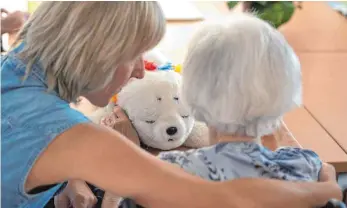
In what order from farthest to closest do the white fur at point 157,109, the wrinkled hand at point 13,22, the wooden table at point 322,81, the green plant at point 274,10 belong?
the green plant at point 274,10
the wrinkled hand at point 13,22
the wooden table at point 322,81
the white fur at point 157,109

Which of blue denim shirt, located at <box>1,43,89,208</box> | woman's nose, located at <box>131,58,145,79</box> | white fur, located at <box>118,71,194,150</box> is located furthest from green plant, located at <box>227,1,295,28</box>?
blue denim shirt, located at <box>1,43,89,208</box>

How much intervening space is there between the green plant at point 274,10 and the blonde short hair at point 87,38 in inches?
41.5

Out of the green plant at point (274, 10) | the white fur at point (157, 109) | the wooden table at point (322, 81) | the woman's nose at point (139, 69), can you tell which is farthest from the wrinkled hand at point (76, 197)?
the green plant at point (274, 10)

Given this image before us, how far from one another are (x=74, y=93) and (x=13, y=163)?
161 millimetres

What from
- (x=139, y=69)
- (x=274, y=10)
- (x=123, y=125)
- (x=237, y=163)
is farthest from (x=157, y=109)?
(x=274, y=10)

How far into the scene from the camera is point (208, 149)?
102 centimetres

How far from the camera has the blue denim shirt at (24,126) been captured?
34.2 inches

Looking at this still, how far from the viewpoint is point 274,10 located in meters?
1.97

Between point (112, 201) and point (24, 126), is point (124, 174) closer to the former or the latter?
point (24, 126)

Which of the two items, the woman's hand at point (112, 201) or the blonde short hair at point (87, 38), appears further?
the woman's hand at point (112, 201)

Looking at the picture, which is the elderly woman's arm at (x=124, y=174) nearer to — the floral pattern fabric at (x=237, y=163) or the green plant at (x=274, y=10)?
the floral pattern fabric at (x=237, y=163)

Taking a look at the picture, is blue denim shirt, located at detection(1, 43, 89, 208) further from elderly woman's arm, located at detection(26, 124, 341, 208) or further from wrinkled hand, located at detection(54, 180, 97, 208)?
wrinkled hand, located at detection(54, 180, 97, 208)

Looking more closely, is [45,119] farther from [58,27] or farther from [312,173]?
[312,173]

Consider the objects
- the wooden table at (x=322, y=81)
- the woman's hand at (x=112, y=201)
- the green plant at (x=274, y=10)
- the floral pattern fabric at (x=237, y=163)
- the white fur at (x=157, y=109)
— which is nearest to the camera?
the floral pattern fabric at (x=237, y=163)
